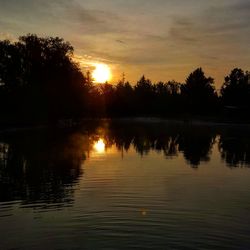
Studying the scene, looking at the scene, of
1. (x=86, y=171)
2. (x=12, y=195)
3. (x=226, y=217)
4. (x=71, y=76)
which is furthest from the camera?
(x=71, y=76)

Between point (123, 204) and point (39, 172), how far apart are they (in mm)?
10669

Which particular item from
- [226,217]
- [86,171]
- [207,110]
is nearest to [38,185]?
[86,171]

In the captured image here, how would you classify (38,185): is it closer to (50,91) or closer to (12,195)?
(12,195)

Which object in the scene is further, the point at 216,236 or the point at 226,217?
the point at 226,217

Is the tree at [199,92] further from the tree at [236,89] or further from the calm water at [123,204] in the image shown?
the calm water at [123,204]

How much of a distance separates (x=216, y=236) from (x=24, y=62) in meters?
90.3

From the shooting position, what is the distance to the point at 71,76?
103 m

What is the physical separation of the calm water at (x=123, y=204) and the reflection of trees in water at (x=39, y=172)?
1.9 inches

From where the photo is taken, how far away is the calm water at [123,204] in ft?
45.9

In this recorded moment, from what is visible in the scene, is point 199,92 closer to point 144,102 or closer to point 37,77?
point 144,102

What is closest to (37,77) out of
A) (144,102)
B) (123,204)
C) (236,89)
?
(236,89)

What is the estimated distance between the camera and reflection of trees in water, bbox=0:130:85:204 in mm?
21109

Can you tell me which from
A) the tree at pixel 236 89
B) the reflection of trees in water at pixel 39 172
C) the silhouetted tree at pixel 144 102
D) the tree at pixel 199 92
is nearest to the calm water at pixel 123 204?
the reflection of trees in water at pixel 39 172

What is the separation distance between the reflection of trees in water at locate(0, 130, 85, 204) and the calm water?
0.05 metres
